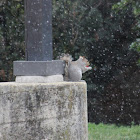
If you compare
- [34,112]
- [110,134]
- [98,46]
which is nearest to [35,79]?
[34,112]

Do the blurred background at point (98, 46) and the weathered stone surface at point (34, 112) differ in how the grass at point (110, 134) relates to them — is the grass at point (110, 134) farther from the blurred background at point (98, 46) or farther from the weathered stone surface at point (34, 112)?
the weathered stone surface at point (34, 112)

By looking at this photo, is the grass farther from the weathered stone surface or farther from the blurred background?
the weathered stone surface

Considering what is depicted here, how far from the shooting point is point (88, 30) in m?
8.80

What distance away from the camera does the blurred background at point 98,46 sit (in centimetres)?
833

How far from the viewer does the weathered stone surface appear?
9.30 feet

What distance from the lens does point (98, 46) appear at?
903cm

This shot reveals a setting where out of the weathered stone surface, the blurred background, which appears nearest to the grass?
the blurred background

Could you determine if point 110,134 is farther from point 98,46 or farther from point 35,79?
point 35,79

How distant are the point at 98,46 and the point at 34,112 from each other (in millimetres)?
6335

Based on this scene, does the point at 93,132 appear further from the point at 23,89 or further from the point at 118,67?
the point at 23,89

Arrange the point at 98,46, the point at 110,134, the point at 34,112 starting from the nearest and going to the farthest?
the point at 34,112 → the point at 110,134 → the point at 98,46

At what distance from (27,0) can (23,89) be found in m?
0.77

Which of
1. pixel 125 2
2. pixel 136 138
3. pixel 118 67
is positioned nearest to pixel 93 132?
pixel 136 138

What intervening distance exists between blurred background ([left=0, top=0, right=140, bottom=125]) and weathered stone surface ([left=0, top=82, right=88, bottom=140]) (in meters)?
5.48
